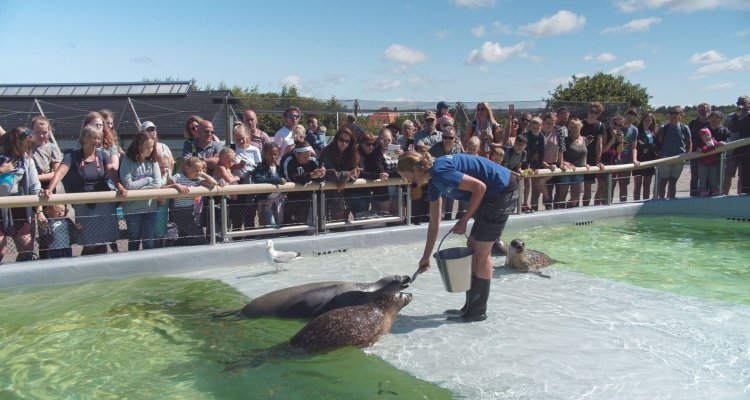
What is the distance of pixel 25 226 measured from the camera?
6977mm

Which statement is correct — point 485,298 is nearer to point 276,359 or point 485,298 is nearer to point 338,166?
point 276,359

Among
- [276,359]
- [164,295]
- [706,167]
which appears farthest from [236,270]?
[706,167]

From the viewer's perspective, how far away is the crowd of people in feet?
23.6

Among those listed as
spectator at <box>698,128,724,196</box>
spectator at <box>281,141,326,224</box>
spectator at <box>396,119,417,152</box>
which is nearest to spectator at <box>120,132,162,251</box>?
spectator at <box>281,141,326,224</box>

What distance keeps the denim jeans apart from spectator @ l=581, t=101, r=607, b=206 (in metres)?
7.95

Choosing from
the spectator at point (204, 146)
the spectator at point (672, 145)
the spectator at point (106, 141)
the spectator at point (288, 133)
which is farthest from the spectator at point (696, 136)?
the spectator at point (106, 141)

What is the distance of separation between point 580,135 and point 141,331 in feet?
29.6

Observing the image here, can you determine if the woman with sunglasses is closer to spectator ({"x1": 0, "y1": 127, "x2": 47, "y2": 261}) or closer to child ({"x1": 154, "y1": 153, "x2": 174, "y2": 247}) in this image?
child ({"x1": 154, "y1": 153, "x2": 174, "y2": 247})

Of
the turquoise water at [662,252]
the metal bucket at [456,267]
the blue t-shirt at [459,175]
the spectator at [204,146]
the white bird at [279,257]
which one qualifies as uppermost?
the spectator at [204,146]

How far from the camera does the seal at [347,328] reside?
4785mm

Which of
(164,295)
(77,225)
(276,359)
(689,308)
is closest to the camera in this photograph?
(276,359)

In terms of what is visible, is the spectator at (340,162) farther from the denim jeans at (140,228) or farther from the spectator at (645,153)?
the spectator at (645,153)

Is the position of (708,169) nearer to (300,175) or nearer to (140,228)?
(300,175)

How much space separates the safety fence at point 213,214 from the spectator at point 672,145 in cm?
264
